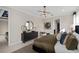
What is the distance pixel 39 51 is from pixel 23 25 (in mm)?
614

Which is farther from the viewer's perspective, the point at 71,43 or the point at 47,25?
the point at 47,25

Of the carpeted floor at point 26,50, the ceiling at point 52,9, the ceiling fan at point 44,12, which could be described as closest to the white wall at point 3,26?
the ceiling at point 52,9

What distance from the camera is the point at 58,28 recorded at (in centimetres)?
218

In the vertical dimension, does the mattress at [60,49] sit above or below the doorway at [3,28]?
below

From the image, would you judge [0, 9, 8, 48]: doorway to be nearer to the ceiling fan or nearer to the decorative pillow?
the ceiling fan

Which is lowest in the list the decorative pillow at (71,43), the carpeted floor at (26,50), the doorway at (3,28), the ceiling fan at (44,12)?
the carpeted floor at (26,50)

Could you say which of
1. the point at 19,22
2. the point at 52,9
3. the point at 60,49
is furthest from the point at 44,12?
the point at 60,49

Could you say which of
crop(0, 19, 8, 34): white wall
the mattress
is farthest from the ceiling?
the mattress

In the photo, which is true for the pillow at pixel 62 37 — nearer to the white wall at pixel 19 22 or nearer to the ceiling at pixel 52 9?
the white wall at pixel 19 22

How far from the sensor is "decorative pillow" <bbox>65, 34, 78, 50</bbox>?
2088 mm

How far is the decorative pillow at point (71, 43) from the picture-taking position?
6.85 ft

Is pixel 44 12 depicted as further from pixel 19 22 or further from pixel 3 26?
pixel 3 26

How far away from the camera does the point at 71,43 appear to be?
2.10m
